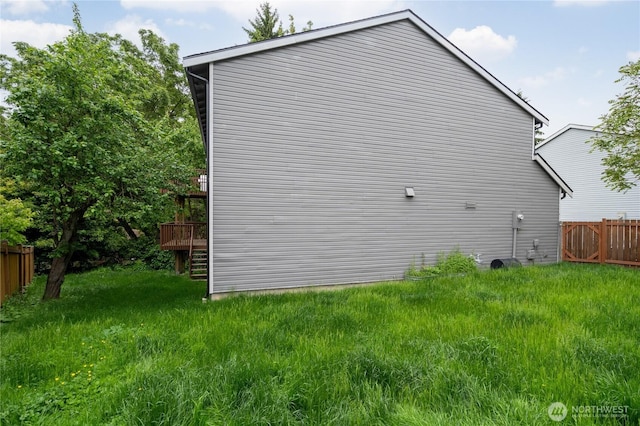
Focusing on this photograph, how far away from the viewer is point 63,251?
22.9 ft

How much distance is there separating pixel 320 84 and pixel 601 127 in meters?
9.85

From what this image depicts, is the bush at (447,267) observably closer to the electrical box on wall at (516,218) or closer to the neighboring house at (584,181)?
the electrical box on wall at (516,218)

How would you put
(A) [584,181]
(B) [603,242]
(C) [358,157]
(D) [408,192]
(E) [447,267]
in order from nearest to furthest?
1. (C) [358,157]
2. (D) [408,192]
3. (E) [447,267]
4. (B) [603,242]
5. (A) [584,181]

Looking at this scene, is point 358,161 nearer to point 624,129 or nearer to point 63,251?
point 63,251

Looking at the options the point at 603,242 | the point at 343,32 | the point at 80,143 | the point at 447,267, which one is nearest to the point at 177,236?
the point at 80,143

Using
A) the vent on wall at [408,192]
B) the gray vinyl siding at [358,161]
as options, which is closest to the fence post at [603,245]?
the gray vinyl siding at [358,161]

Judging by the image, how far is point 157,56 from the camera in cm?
2083

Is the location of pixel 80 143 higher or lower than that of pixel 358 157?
lower

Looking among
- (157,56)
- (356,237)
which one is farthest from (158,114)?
(356,237)

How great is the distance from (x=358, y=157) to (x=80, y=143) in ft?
18.3

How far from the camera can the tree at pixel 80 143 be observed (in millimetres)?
5699

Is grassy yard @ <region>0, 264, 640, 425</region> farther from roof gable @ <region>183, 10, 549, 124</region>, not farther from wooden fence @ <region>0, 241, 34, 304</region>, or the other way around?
roof gable @ <region>183, 10, 549, 124</region>

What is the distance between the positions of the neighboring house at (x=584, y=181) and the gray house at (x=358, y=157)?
9.51m

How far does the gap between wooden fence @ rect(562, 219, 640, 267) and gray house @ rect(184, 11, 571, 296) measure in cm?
180
